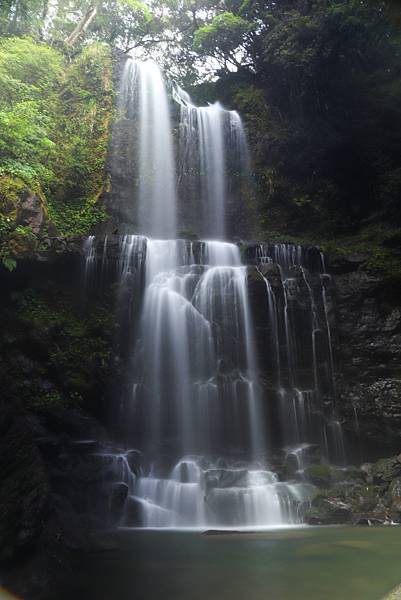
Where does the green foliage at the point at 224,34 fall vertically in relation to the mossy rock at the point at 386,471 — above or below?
above

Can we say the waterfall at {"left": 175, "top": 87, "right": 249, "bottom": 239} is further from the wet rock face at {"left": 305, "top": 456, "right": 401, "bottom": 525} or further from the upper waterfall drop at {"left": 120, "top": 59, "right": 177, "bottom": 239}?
the wet rock face at {"left": 305, "top": 456, "right": 401, "bottom": 525}

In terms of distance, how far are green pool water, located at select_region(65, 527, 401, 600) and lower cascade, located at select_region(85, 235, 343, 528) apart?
271cm

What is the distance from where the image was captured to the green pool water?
16.5 feet

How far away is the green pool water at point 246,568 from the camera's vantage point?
197 inches

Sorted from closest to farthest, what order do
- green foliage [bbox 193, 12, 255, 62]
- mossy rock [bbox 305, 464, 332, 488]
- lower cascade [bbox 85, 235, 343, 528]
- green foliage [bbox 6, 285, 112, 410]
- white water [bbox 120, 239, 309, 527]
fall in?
1. white water [bbox 120, 239, 309, 527]
2. mossy rock [bbox 305, 464, 332, 488]
3. lower cascade [bbox 85, 235, 343, 528]
4. green foliage [bbox 6, 285, 112, 410]
5. green foliage [bbox 193, 12, 255, 62]

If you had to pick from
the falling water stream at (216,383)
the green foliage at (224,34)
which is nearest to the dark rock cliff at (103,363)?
the falling water stream at (216,383)

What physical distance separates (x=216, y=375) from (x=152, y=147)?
1179 centimetres

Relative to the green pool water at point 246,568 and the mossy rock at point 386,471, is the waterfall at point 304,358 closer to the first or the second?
the mossy rock at point 386,471

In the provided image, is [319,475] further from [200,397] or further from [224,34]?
[224,34]

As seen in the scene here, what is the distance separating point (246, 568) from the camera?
19.6 feet

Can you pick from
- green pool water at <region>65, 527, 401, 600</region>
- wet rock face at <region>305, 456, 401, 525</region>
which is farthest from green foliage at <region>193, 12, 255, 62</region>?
green pool water at <region>65, 527, 401, 600</region>

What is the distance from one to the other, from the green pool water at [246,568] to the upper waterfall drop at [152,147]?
13.2 m

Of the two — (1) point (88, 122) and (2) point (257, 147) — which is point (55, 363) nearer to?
(1) point (88, 122)

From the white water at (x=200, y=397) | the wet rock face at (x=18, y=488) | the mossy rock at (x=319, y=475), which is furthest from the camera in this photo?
the mossy rock at (x=319, y=475)
